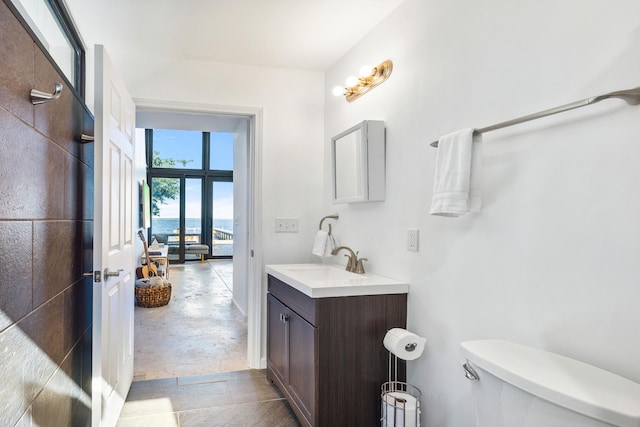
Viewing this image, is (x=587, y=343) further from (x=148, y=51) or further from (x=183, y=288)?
(x=183, y=288)

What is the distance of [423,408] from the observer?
1976mm

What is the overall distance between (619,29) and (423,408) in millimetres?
1668

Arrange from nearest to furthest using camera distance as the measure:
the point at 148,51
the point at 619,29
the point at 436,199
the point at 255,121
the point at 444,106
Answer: the point at 619,29 → the point at 436,199 → the point at 444,106 → the point at 148,51 → the point at 255,121

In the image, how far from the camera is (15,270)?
1.18 metres

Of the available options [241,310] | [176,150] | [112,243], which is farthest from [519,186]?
[176,150]

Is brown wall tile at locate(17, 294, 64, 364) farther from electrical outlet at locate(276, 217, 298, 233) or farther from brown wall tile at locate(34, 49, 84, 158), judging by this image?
electrical outlet at locate(276, 217, 298, 233)

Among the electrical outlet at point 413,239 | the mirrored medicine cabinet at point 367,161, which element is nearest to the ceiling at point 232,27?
the mirrored medicine cabinet at point 367,161

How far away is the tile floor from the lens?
94.8 inches

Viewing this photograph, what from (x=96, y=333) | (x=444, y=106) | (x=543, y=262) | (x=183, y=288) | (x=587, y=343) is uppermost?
(x=444, y=106)

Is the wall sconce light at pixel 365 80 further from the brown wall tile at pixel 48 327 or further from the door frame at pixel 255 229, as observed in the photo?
the brown wall tile at pixel 48 327

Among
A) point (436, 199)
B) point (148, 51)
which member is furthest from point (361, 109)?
point (148, 51)

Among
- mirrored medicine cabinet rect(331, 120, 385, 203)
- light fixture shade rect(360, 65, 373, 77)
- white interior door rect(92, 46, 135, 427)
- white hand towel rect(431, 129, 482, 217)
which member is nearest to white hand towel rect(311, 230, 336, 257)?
mirrored medicine cabinet rect(331, 120, 385, 203)

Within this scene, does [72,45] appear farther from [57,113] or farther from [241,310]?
[241,310]

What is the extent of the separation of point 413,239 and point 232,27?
1.62 meters
